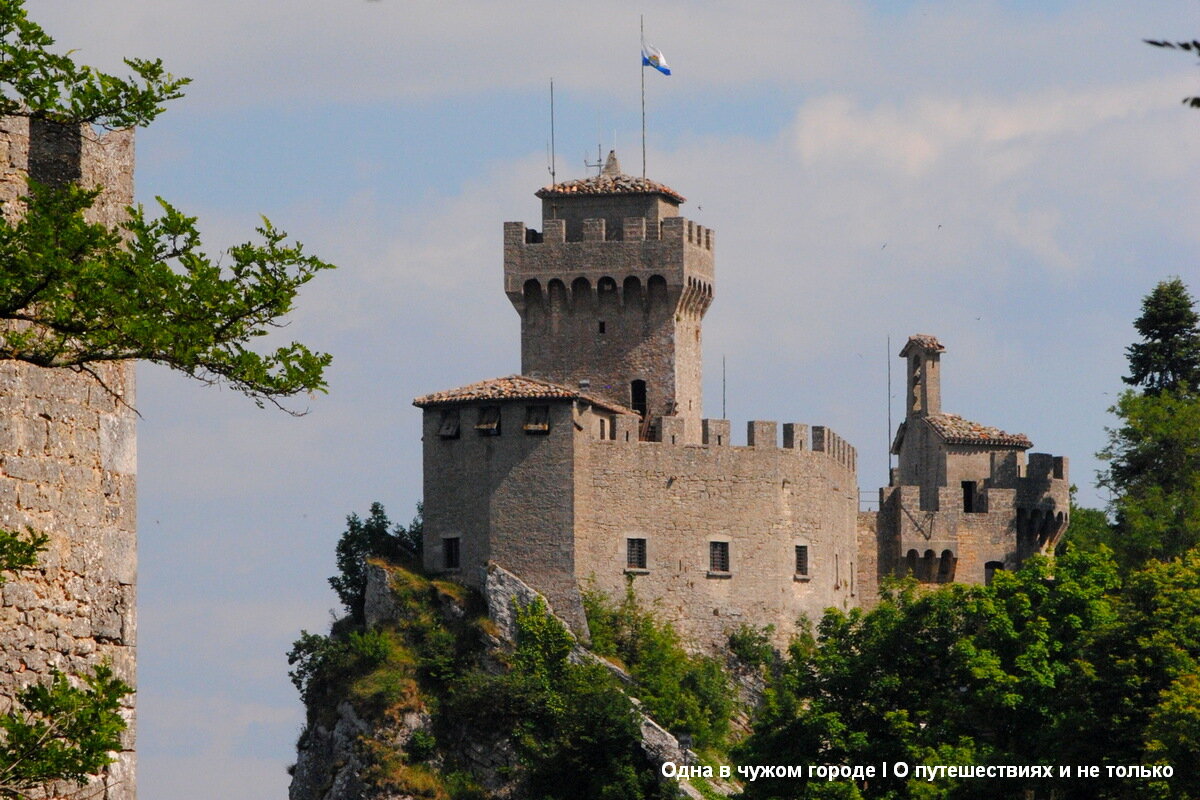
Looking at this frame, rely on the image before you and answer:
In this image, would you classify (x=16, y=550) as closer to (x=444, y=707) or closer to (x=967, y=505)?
(x=444, y=707)

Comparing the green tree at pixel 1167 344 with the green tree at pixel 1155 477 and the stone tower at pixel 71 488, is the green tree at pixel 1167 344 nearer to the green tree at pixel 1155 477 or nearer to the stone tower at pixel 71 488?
the green tree at pixel 1155 477

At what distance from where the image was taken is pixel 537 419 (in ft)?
193

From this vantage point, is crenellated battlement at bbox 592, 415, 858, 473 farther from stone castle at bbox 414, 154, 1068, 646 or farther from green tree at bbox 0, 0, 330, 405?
green tree at bbox 0, 0, 330, 405

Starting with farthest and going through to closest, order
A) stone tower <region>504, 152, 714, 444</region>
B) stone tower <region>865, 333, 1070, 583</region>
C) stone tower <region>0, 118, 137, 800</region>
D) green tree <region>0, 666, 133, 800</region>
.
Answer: stone tower <region>865, 333, 1070, 583</region> → stone tower <region>504, 152, 714, 444</region> → stone tower <region>0, 118, 137, 800</region> → green tree <region>0, 666, 133, 800</region>

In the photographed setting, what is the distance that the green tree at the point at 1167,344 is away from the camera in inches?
2928

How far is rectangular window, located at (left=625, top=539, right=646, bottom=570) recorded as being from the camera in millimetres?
59625

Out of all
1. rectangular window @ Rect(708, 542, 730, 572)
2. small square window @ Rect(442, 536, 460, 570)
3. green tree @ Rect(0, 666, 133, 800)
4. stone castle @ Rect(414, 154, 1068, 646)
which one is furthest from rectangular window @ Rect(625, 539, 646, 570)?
green tree @ Rect(0, 666, 133, 800)

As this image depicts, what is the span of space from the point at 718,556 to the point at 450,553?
21.6 feet

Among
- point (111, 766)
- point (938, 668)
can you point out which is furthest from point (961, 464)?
point (111, 766)

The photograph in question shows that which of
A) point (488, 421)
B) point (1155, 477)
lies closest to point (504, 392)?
point (488, 421)

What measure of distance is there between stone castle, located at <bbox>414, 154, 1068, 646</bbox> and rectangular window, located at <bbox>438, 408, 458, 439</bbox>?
62 millimetres

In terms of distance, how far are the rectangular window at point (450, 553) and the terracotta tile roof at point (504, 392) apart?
3.24 m

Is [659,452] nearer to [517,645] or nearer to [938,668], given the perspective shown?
[517,645]

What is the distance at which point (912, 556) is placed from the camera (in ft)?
222
